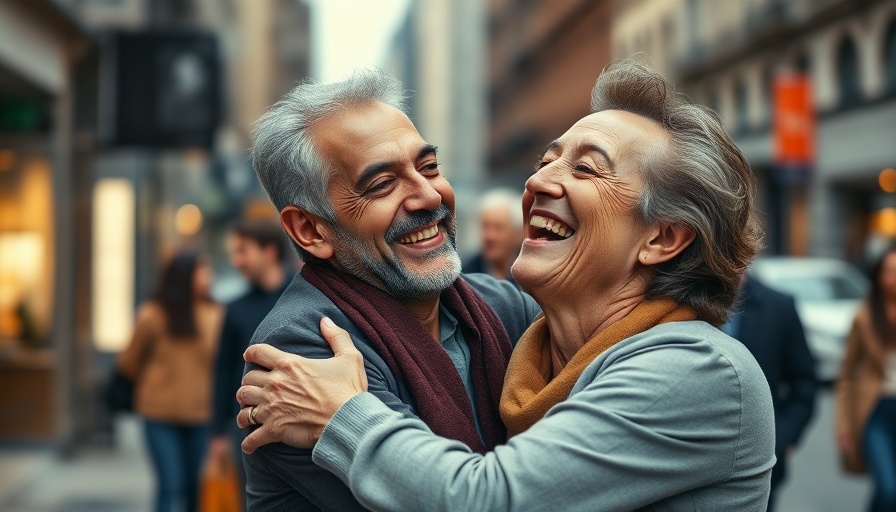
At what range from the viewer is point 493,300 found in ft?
10.0

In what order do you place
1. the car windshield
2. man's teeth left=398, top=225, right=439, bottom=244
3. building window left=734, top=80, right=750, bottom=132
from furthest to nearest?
building window left=734, top=80, right=750, bottom=132
the car windshield
man's teeth left=398, top=225, right=439, bottom=244

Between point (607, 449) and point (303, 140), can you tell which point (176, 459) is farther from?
point (607, 449)

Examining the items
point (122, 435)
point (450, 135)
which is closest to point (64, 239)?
point (122, 435)

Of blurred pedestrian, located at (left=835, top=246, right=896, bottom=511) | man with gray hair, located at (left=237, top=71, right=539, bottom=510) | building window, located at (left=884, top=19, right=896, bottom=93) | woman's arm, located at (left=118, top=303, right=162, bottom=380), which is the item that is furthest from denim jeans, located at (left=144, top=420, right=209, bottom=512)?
building window, located at (left=884, top=19, right=896, bottom=93)

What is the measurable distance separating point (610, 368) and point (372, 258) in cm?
59

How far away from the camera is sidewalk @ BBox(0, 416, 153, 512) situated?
29.7 feet

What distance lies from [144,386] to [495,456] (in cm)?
583

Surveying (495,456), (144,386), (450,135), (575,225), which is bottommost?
(450,135)

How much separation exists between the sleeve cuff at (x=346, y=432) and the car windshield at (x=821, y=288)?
1499cm

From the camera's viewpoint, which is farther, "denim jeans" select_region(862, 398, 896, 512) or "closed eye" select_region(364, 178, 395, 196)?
"denim jeans" select_region(862, 398, 896, 512)

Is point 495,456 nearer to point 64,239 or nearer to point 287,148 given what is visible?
point 287,148

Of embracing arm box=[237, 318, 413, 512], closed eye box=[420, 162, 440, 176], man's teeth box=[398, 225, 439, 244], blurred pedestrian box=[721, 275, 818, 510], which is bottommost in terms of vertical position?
blurred pedestrian box=[721, 275, 818, 510]

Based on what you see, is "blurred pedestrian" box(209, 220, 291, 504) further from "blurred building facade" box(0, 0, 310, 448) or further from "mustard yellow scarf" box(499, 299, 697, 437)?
"mustard yellow scarf" box(499, 299, 697, 437)

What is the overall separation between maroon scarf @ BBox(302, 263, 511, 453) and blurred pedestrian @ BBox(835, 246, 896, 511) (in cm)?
476
